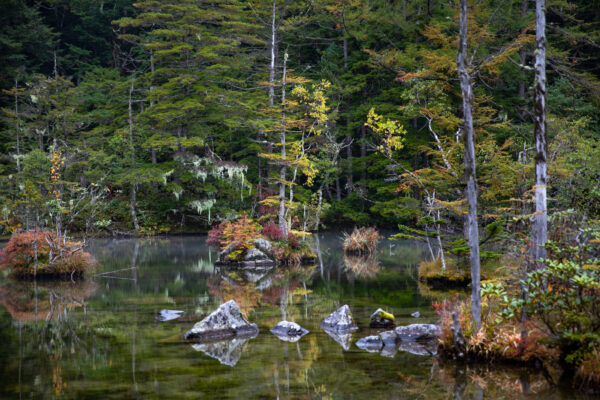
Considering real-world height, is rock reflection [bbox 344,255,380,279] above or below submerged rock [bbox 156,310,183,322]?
below

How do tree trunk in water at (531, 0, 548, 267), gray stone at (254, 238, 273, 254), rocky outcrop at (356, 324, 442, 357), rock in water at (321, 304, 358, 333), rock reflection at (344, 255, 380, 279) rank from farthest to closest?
gray stone at (254, 238, 273, 254), rock reflection at (344, 255, 380, 279), rock in water at (321, 304, 358, 333), rocky outcrop at (356, 324, 442, 357), tree trunk in water at (531, 0, 548, 267)

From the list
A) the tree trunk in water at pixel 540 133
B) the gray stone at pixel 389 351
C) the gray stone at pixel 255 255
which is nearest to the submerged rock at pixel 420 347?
the gray stone at pixel 389 351

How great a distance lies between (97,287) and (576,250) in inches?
522

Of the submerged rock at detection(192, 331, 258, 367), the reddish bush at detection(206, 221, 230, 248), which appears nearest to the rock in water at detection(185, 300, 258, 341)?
the submerged rock at detection(192, 331, 258, 367)

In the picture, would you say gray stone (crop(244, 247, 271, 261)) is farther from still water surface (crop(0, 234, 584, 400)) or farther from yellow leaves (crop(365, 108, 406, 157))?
yellow leaves (crop(365, 108, 406, 157))

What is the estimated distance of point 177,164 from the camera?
1345 inches

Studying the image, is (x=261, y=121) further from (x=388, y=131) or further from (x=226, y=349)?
(x=226, y=349)

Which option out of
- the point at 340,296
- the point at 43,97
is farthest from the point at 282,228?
the point at 43,97

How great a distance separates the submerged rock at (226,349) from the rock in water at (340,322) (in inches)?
62.8

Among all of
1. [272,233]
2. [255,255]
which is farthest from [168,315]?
[272,233]

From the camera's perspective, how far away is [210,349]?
9367 mm

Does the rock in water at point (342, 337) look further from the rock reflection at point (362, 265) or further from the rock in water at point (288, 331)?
→ the rock reflection at point (362, 265)

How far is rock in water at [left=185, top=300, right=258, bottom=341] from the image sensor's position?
1011 cm

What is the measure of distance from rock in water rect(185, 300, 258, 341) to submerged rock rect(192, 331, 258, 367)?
26cm
